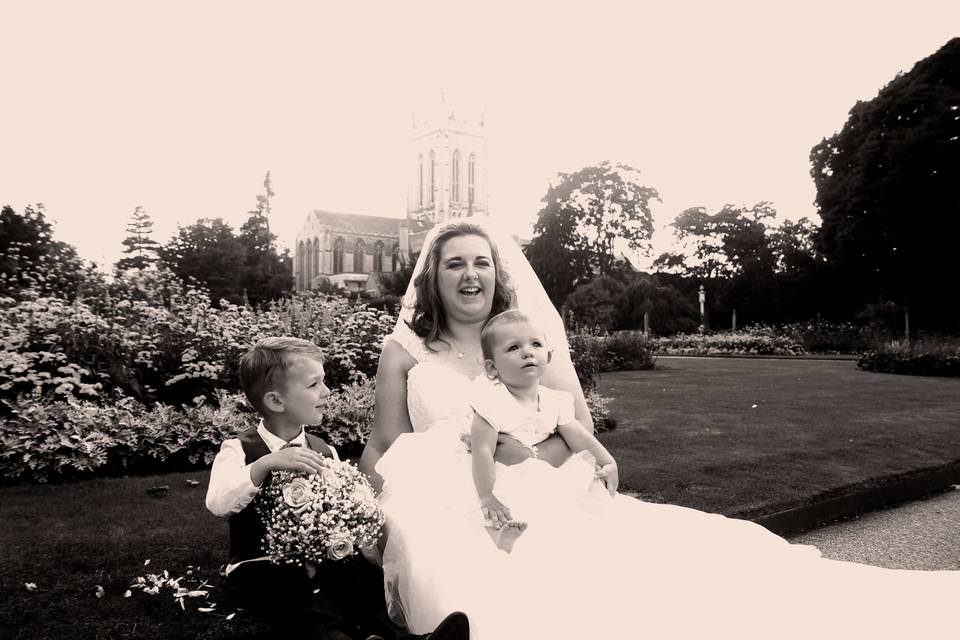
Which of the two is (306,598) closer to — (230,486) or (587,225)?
(230,486)

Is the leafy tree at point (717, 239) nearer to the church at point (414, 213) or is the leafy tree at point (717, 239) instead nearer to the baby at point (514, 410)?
the church at point (414, 213)

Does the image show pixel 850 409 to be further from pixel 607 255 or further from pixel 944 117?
pixel 607 255

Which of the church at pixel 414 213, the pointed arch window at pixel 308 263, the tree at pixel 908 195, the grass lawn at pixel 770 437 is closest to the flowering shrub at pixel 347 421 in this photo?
the grass lawn at pixel 770 437

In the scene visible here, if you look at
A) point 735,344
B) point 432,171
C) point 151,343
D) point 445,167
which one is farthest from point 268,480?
point 432,171

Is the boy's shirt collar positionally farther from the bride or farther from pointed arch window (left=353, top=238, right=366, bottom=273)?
pointed arch window (left=353, top=238, right=366, bottom=273)

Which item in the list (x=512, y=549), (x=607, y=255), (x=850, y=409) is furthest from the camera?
(x=607, y=255)

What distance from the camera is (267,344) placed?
2.87 meters

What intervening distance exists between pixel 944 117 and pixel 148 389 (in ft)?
115

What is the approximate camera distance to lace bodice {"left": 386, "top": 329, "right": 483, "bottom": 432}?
3.42m

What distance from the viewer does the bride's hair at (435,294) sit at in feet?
12.3

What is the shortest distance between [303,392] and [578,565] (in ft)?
4.27

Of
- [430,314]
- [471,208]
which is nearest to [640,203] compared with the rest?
[471,208]

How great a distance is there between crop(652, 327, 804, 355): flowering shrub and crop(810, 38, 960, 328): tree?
518 centimetres

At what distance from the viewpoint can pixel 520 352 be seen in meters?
2.96
